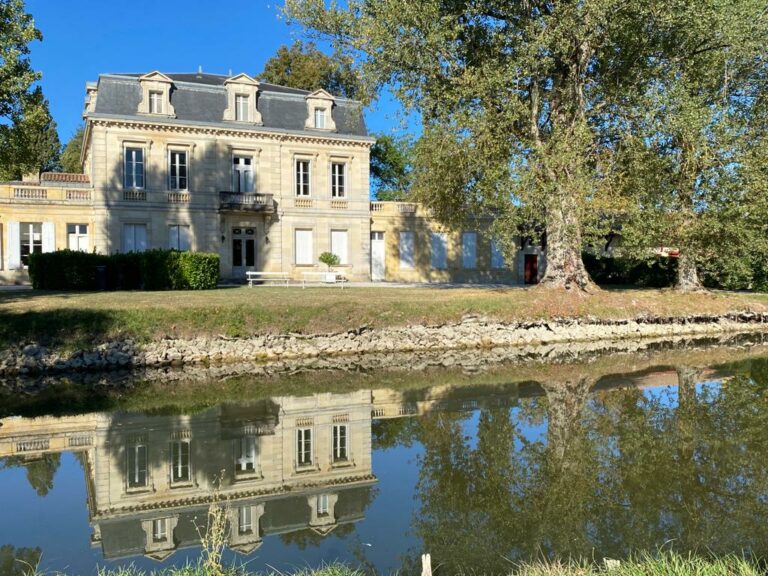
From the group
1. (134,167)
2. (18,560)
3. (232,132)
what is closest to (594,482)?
(18,560)

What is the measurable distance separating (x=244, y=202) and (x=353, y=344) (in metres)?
13.4

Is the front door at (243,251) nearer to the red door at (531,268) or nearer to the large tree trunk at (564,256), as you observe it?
the red door at (531,268)

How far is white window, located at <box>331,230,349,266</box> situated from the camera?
27.1 metres

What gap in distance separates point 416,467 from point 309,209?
21.2 m

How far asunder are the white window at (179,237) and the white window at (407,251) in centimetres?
928

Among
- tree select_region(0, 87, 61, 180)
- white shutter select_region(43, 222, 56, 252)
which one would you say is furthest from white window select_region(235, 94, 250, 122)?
tree select_region(0, 87, 61, 180)

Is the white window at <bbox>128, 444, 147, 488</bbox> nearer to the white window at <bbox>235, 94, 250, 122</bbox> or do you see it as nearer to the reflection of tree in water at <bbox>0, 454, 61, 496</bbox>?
the reflection of tree in water at <bbox>0, 454, 61, 496</bbox>

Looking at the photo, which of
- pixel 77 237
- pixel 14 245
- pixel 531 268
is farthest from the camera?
pixel 531 268

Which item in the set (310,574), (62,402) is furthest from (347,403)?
(310,574)

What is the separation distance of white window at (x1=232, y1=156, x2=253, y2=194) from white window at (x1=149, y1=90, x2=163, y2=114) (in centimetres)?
334

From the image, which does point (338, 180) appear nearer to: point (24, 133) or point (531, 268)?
point (531, 268)

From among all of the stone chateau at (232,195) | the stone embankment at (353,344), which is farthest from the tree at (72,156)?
the stone embankment at (353,344)

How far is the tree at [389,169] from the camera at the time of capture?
1487 inches

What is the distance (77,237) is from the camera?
945 inches
